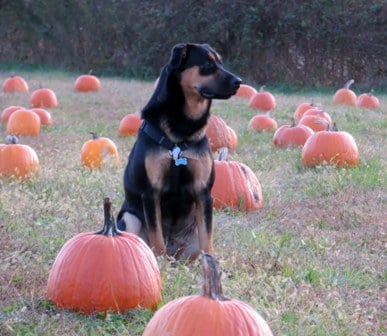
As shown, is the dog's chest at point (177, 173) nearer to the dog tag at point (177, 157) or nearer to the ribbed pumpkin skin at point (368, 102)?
the dog tag at point (177, 157)

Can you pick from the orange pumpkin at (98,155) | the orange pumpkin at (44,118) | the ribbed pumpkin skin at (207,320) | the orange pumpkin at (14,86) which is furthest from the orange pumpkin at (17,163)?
the orange pumpkin at (14,86)

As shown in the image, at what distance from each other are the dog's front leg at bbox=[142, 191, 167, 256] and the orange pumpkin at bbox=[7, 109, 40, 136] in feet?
18.4

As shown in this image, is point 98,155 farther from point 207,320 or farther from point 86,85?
point 86,85

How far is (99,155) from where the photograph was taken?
311 inches

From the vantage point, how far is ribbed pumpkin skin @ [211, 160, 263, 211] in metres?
6.29

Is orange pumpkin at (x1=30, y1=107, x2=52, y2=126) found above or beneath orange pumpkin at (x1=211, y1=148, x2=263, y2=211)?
beneath

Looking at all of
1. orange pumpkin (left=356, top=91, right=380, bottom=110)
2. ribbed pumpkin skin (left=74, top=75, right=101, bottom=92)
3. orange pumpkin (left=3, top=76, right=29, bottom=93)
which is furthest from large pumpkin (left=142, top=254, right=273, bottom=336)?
ribbed pumpkin skin (left=74, top=75, right=101, bottom=92)

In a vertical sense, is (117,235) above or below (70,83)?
above

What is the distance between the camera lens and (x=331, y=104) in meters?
14.7

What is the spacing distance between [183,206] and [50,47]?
19.4 metres

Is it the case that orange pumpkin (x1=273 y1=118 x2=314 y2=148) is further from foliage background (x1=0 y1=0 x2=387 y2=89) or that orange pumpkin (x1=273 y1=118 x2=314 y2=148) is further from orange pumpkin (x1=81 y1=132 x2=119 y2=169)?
foliage background (x1=0 y1=0 x2=387 y2=89)

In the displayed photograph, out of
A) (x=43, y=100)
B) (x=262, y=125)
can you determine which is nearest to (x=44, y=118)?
(x=43, y=100)

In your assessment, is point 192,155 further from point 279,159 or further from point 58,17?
point 58,17

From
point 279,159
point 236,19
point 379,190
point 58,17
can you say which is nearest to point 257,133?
point 279,159
